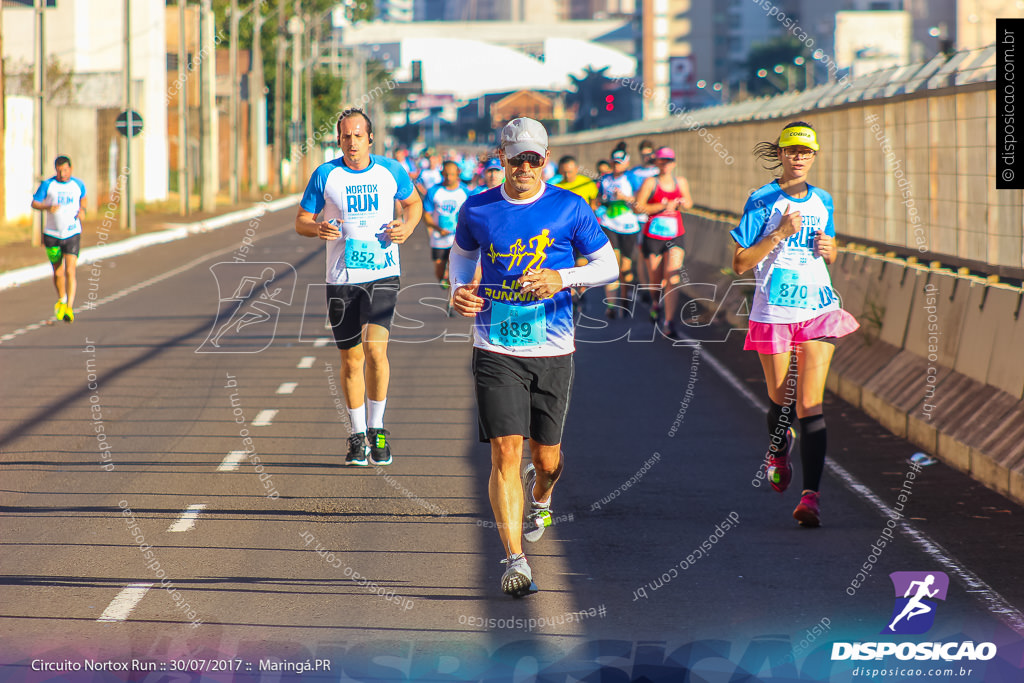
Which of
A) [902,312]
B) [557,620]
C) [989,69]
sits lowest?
[557,620]

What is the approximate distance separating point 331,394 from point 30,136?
35.1 meters

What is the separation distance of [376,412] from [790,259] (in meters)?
3.04

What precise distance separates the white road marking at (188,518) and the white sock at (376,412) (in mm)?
1667

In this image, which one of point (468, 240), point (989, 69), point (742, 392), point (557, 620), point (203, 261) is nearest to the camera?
point (557, 620)

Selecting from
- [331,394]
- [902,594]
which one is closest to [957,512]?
[902,594]

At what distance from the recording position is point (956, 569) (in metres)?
7.43

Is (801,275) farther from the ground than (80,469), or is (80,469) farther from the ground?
(801,275)

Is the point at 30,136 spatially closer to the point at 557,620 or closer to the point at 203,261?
the point at 203,261

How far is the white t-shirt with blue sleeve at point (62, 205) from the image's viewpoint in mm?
19922

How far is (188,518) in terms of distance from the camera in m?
8.56

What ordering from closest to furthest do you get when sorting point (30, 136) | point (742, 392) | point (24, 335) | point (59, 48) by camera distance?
point (742, 392) → point (24, 335) → point (30, 136) → point (59, 48)

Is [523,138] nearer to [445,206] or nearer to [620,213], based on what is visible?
[445,206]

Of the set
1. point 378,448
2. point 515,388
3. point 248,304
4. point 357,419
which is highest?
point 515,388

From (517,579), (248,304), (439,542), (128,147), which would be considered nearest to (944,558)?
(517,579)
